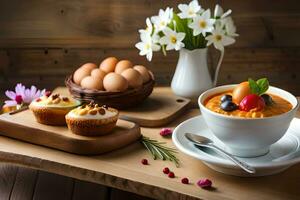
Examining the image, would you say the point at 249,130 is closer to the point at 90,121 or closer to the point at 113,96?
the point at 90,121

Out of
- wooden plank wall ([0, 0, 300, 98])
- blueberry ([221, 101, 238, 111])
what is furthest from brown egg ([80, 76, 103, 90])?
wooden plank wall ([0, 0, 300, 98])

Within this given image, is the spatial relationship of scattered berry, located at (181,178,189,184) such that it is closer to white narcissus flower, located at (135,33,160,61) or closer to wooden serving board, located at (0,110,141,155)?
wooden serving board, located at (0,110,141,155)

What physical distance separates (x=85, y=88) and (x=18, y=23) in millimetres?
686

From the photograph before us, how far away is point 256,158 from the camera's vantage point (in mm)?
1040

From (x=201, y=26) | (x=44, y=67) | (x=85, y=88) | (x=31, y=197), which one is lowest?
(x=31, y=197)

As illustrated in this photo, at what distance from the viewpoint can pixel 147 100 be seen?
1484 millimetres

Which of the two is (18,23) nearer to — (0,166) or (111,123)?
(0,166)

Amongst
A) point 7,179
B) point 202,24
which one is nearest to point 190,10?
point 202,24

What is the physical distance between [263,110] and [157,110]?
430 mm

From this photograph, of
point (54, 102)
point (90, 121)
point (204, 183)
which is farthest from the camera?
point (54, 102)

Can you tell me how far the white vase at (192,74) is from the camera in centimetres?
149

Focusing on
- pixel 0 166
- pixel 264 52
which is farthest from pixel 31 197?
pixel 264 52

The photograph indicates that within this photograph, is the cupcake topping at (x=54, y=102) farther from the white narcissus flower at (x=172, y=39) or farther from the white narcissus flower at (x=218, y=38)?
the white narcissus flower at (x=218, y=38)

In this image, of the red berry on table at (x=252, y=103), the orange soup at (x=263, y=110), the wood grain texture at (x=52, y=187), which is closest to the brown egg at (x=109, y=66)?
the wood grain texture at (x=52, y=187)
